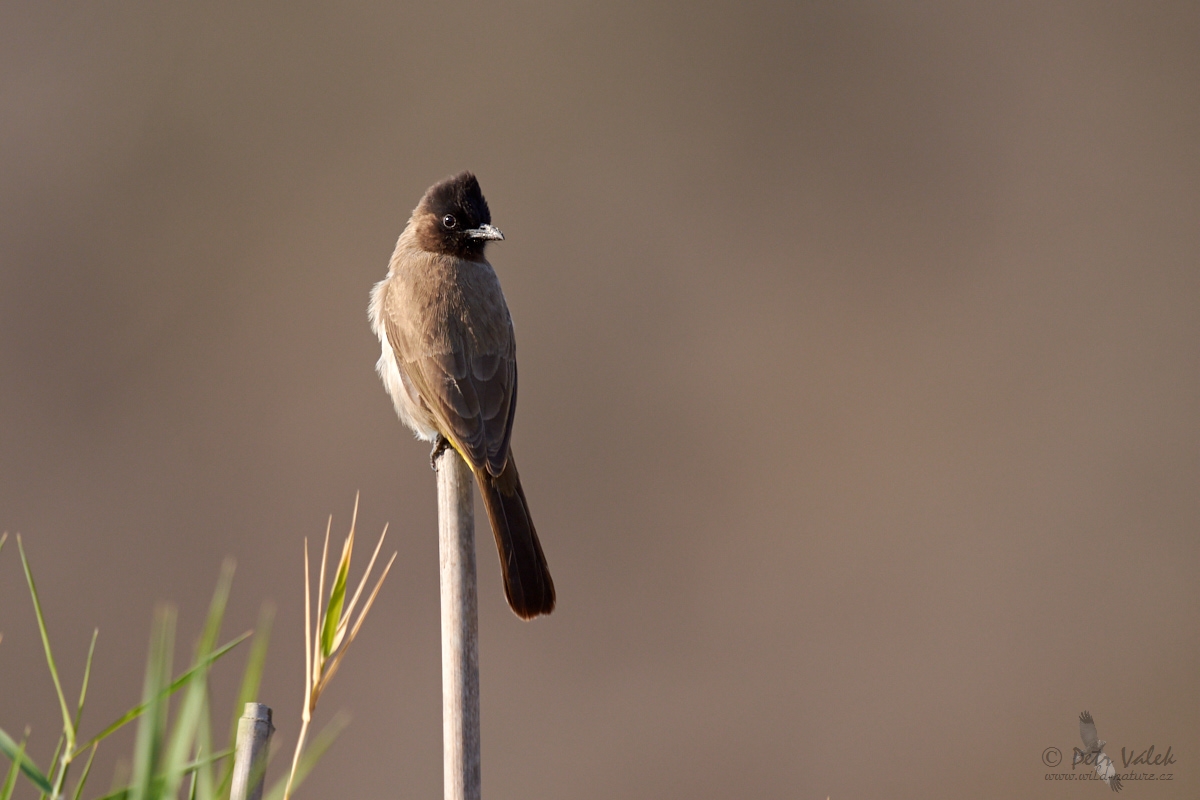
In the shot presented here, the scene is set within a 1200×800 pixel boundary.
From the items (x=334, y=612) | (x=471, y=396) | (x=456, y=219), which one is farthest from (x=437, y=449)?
(x=334, y=612)

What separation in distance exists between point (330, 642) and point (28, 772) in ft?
0.91

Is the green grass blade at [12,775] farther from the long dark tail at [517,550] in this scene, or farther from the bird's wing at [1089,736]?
the bird's wing at [1089,736]

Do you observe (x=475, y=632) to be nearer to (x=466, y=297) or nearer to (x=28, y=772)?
(x=28, y=772)

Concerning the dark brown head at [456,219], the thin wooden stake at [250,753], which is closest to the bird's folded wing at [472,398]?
the dark brown head at [456,219]

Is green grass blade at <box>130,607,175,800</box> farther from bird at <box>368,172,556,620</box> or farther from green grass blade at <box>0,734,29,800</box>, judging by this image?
bird at <box>368,172,556,620</box>

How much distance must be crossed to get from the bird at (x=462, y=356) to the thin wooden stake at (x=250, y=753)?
2.71 ft

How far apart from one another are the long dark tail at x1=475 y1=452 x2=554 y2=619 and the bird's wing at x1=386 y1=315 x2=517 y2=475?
42mm

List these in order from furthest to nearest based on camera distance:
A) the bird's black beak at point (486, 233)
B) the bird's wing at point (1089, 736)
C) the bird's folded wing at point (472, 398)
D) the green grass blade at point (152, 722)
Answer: the bird's wing at point (1089, 736), the bird's black beak at point (486, 233), the bird's folded wing at point (472, 398), the green grass blade at point (152, 722)

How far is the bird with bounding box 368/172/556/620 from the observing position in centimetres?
199

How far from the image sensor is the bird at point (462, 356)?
1.99 metres

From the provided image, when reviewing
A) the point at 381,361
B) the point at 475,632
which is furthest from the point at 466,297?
the point at 475,632

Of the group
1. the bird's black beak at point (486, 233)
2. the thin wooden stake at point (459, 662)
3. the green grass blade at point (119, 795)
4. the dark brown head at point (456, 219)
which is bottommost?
the green grass blade at point (119, 795)

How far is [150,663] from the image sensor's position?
3.23ft

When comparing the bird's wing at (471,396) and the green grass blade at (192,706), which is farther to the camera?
the bird's wing at (471,396)
